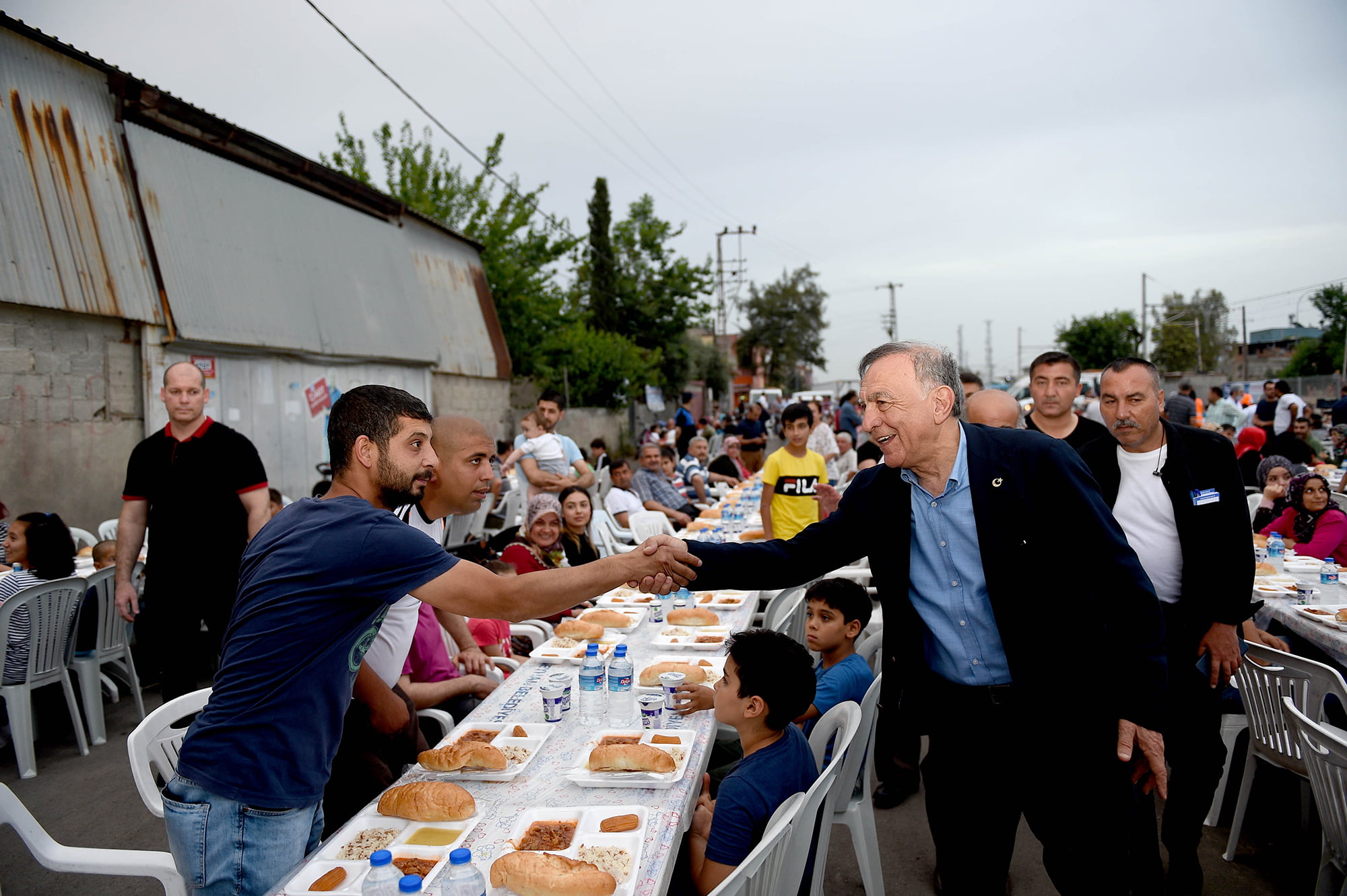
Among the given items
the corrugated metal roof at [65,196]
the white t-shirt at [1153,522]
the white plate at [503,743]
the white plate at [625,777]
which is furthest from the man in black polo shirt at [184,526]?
the corrugated metal roof at [65,196]

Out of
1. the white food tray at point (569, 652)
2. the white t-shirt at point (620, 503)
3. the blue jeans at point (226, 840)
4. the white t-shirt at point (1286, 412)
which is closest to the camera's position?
the blue jeans at point (226, 840)

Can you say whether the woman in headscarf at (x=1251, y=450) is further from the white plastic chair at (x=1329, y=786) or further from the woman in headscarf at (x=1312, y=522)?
the white plastic chair at (x=1329, y=786)

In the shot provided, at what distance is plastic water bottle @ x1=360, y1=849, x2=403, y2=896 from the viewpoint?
186 centimetres

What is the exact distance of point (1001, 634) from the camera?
7.65 feet

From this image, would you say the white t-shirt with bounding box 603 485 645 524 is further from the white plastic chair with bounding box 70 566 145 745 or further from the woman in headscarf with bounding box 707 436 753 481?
the white plastic chair with bounding box 70 566 145 745

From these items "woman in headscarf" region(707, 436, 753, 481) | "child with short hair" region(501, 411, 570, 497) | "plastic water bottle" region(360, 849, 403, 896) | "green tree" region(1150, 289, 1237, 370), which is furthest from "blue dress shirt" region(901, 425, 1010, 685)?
"green tree" region(1150, 289, 1237, 370)

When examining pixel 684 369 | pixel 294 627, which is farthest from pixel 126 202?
pixel 684 369

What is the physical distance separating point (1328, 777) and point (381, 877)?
3.04 meters

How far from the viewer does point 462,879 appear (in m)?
1.83

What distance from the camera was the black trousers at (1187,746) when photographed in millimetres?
3139

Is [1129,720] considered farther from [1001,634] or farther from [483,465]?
[483,465]

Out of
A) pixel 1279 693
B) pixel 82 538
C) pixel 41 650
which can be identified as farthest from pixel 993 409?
pixel 82 538

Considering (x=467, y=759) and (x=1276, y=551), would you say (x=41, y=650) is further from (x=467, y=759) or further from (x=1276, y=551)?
(x=1276, y=551)

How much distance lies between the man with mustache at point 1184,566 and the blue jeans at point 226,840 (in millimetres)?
2975
